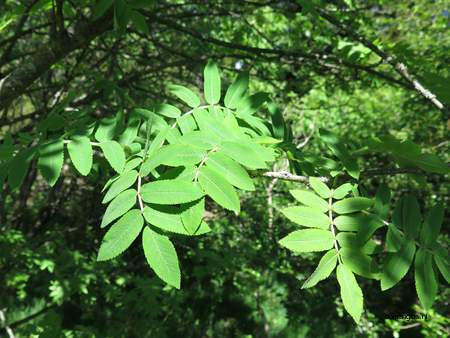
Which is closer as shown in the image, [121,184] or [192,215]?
[192,215]

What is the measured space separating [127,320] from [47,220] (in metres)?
2.05

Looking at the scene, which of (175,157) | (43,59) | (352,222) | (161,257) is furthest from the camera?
(43,59)

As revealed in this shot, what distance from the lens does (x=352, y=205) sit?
3.75ft

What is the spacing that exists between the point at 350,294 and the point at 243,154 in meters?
0.43

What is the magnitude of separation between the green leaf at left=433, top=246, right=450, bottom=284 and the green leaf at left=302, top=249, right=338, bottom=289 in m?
0.28

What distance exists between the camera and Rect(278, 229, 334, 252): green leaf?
1.04 metres

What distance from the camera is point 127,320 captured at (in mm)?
3295

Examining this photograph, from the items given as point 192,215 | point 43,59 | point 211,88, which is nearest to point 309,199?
point 192,215

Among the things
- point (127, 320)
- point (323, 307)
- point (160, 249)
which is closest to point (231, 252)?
point (127, 320)

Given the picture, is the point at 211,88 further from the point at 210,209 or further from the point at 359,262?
the point at 210,209

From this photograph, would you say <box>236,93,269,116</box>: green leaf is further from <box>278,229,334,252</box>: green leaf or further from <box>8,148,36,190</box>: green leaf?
<box>8,148,36,190</box>: green leaf

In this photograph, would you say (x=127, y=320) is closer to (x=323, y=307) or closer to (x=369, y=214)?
(x=323, y=307)

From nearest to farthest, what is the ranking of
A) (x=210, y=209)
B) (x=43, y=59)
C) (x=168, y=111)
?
(x=168, y=111) → (x=43, y=59) → (x=210, y=209)

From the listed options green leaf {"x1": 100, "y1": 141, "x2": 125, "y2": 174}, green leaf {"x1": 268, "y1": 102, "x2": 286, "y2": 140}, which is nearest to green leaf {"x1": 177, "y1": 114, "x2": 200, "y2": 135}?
green leaf {"x1": 100, "y1": 141, "x2": 125, "y2": 174}
